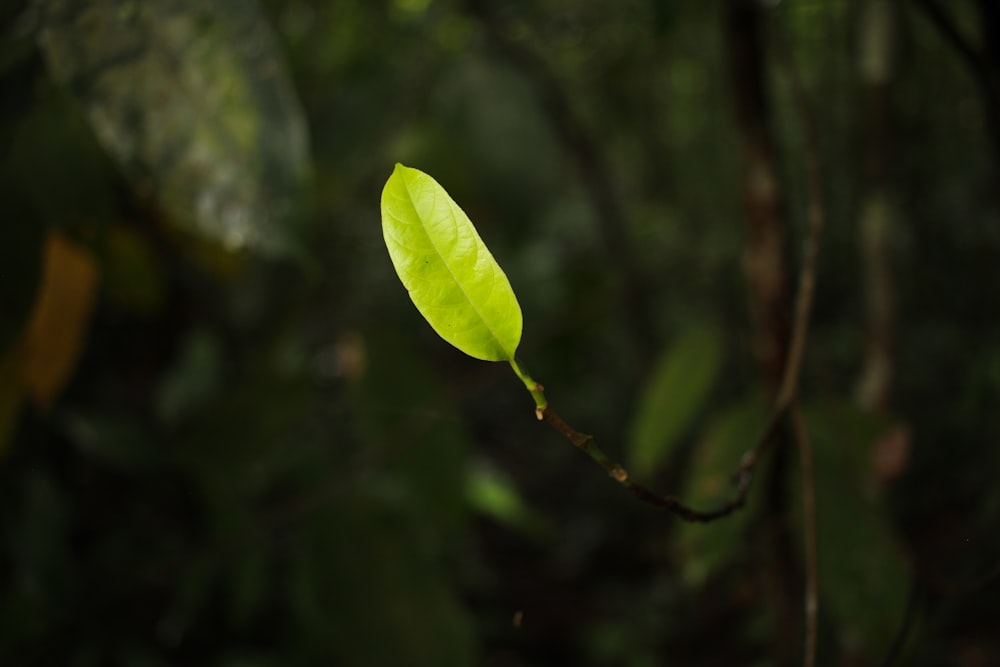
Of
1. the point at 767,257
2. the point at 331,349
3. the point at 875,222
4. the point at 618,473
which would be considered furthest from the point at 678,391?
the point at 331,349

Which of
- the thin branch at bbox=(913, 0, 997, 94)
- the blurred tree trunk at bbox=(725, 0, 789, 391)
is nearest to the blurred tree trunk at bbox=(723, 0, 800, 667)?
the blurred tree trunk at bbox=(725, 0, 789, 391)

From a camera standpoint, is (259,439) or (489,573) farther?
(489,573)

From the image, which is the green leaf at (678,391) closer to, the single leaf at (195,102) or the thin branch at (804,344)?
the thin branch at (804,344)

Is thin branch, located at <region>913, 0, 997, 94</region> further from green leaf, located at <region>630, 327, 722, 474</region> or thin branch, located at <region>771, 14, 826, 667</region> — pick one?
green leaf, located at <region>630, 327, 722, 474</region>

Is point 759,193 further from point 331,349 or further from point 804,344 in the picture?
point 331,349

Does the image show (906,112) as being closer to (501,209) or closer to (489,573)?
(489,573)

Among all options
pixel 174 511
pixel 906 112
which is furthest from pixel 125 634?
pixel 906 112

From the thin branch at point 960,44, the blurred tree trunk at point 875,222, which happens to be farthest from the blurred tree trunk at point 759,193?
the blurred tree trunk at point 875,222
